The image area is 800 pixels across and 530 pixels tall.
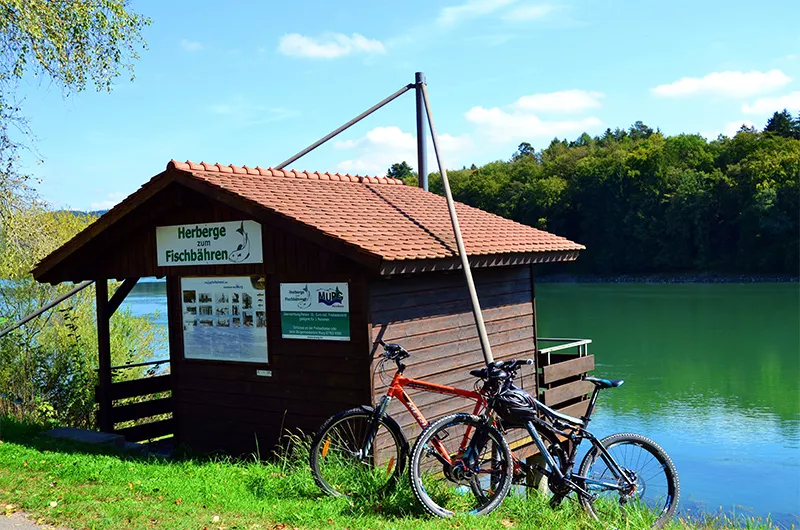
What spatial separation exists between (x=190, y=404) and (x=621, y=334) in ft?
74.6

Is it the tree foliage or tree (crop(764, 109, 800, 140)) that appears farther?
tree (crop(764, 109, 800, 140))

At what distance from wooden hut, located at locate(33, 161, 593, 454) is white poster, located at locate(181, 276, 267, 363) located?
2cm

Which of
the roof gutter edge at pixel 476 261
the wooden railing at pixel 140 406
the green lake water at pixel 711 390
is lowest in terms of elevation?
the green lake water at pixel 711 390

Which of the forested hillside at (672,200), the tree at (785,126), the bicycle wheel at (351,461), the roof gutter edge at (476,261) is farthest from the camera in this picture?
the tree at (785,126)

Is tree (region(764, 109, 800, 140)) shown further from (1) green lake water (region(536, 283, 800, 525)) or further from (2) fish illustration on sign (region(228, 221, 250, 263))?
(2) fish illustration on sign (region(228, 221, 250, 263))

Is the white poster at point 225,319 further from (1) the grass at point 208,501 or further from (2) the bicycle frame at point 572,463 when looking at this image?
(2) the bicycle frame at point 572,463

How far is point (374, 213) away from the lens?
8477 millimetres

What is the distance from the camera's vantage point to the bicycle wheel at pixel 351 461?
566 cm

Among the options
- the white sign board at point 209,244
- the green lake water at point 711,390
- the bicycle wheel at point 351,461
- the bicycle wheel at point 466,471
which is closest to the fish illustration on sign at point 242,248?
the white sign board at point 209,244

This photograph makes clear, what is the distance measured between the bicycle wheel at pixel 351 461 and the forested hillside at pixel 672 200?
55095 millimetres

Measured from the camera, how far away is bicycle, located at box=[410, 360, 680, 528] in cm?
525

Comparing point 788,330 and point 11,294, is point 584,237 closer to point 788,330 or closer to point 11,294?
point 788,330

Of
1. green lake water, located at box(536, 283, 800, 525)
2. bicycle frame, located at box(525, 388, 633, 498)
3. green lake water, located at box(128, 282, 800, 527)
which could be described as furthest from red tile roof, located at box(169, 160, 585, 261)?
green lake water, located at box(536, 283, 800, 525)

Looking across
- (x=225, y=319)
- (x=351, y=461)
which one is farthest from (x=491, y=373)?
(x=225, y=319)
